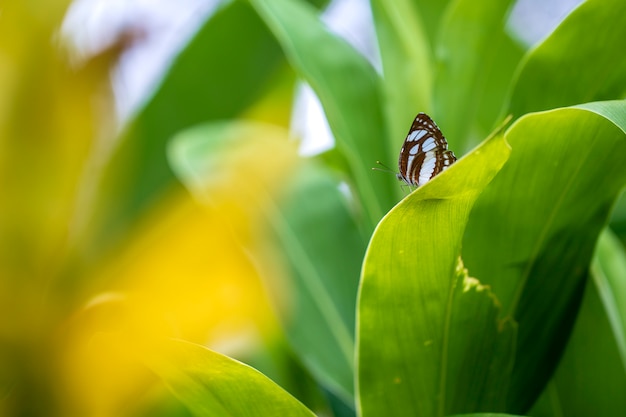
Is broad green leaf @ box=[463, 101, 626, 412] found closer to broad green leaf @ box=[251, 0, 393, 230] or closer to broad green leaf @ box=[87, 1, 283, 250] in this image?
broad green leaf @ box=[251, 0, 393, 230]

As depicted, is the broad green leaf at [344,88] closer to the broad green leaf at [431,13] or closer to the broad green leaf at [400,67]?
the broad green leaf at [400,67]

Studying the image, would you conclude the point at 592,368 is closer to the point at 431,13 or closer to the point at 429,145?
the point at 429,145

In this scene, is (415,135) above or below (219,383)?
above

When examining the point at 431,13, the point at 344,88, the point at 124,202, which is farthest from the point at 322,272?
the point at 431,13

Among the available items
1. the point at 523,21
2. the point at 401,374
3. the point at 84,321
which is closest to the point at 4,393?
the point at 84,321

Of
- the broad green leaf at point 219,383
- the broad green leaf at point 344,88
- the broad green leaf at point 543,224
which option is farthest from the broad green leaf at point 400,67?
the broad green leaf at point 219,383

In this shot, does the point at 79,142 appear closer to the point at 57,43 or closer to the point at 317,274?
the point at 57,43
